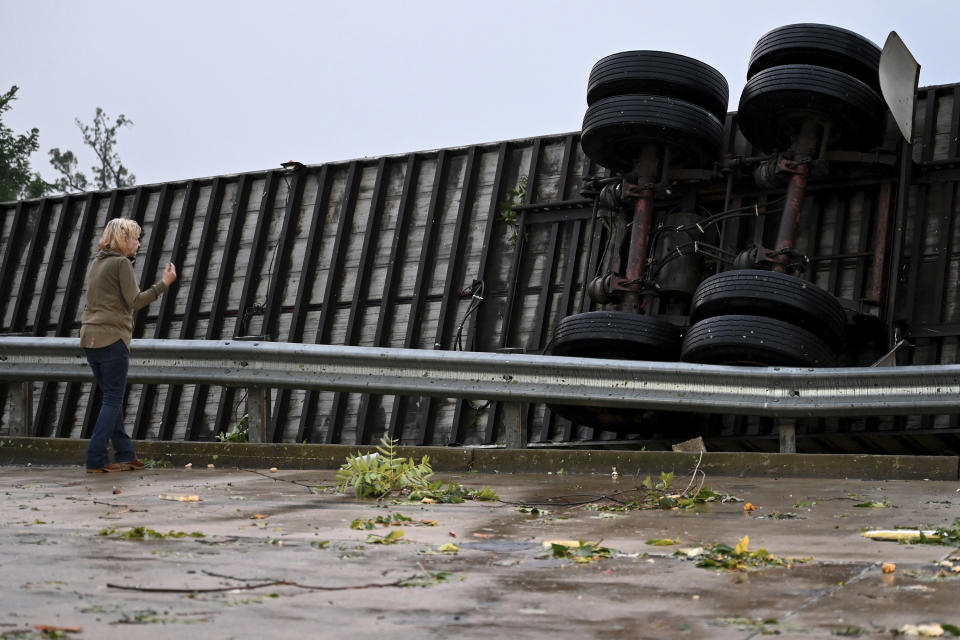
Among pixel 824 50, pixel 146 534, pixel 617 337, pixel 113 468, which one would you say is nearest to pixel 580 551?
pixel 146 534

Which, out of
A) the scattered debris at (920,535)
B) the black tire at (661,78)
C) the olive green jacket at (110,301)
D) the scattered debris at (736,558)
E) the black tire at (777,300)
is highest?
the black tire at (661,78)

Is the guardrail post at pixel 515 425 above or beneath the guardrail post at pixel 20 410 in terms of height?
above

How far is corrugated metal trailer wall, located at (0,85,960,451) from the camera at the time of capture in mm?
10188

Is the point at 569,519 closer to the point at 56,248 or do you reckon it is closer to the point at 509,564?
the point at 509,564

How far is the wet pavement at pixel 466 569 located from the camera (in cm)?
301

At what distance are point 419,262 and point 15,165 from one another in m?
20.8

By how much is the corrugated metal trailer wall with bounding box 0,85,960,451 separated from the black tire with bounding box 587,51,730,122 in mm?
647

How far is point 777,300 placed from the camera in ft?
29.7

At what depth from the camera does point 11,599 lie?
323cm

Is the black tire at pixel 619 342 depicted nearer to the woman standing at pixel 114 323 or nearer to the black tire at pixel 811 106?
the black tire at pixel 811 106

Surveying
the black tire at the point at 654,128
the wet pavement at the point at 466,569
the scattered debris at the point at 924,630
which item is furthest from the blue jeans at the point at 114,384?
the scattered debris at the point at 924,630

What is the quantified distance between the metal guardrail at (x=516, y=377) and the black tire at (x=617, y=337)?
161cm

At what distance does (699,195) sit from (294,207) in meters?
5.07

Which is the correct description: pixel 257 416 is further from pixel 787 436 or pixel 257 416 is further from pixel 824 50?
pixel 824 50
